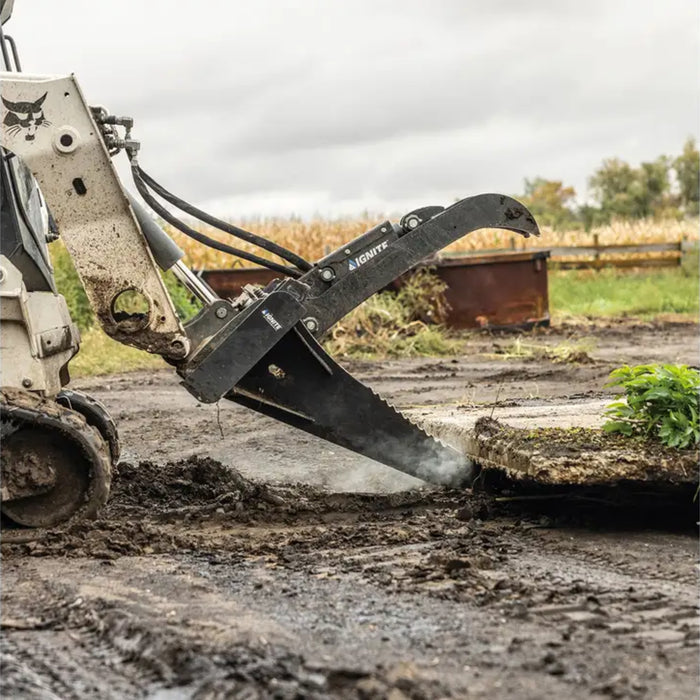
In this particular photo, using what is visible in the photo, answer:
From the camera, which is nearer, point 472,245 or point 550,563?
point 550,563

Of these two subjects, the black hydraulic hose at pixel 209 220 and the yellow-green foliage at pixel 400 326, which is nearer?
the black hydraulic hose at pixel 209 220

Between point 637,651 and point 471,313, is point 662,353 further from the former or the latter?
point 637,651

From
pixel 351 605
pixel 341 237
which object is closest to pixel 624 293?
pixel 341 237

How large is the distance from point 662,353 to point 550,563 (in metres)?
9.35

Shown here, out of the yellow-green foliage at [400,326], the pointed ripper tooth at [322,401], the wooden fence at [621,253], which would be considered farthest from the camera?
the wooden fence at [621,253]

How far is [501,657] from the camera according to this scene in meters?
3.23

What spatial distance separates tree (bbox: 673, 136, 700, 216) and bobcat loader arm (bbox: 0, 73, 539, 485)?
37574mm

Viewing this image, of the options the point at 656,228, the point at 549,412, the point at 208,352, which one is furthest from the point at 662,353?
the point at 656,228

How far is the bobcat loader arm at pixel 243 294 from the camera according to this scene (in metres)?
4.93

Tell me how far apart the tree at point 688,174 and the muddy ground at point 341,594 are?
3670 centimetres

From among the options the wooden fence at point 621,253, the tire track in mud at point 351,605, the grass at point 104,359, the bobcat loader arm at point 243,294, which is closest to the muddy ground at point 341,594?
the tire track in mud at point 351,605

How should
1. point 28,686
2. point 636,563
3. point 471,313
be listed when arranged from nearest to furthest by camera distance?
point 28,686, point 636,563, point 471,313

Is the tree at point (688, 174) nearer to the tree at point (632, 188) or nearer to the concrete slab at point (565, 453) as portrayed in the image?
the tree at point (632, 188)

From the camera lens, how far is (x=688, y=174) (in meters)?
42.0
